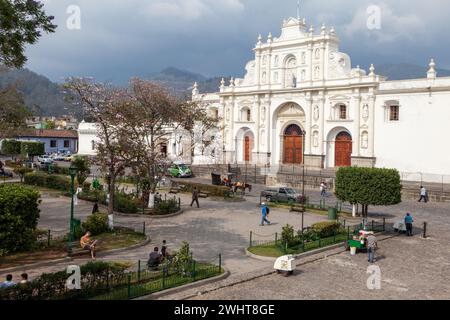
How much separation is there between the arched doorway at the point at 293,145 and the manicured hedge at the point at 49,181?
23.2m

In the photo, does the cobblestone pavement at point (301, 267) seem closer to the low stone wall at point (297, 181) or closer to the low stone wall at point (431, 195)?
the low stone wall at point (431, 195)

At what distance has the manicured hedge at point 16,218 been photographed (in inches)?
615

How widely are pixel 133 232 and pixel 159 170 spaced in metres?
7.72

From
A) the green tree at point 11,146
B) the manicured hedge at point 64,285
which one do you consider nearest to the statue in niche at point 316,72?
the manicured hedge at point 64,285

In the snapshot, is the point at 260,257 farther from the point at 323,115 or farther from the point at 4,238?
the point at 323,115

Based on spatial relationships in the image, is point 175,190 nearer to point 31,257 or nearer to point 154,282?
point 31,257

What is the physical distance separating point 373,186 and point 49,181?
26.5 metres

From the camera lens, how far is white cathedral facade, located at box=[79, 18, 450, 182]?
38719 millimetres

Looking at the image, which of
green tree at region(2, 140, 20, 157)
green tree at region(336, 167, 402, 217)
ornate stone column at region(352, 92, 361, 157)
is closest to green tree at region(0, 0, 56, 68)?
green tree at region(336, 167, 402, 217)

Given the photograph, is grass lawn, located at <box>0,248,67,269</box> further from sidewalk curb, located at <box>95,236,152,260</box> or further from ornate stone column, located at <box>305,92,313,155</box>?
ornate stone column, located at <box>305,92,313,155</box>

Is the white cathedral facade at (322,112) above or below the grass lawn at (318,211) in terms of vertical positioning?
above

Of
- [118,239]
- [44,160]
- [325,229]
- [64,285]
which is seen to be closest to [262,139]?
[44,160]
